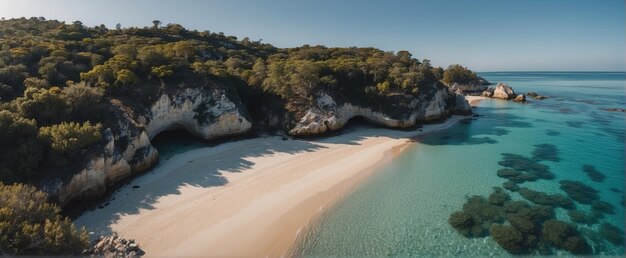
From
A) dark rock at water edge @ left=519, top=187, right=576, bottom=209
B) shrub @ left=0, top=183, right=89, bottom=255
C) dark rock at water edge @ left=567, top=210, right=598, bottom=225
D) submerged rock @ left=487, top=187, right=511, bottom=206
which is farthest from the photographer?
submerged rock @ left=487, top=187, right=511, bottom=206

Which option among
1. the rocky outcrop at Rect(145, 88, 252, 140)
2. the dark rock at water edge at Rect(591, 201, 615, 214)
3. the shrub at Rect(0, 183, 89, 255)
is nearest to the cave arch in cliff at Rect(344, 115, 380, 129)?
the rocky outcrop at Rect(145, 88, 252, 140)

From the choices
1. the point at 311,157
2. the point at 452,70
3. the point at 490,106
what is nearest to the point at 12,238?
the point at 311,157

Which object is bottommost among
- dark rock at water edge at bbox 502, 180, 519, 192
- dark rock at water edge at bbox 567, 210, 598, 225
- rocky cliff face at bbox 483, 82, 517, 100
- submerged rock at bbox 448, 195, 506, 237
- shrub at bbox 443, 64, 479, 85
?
dark rock at water edge at bbox 567, 210, 598, 225

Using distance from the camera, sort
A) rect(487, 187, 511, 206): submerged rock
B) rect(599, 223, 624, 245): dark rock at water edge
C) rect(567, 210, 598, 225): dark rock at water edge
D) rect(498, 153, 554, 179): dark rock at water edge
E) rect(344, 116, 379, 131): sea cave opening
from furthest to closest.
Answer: rect(344, 116, 379, 131): sea cave opening, rect(498, 153, 554, 179): dark rock at water edge, rect(487, 187, 511, 206): submerged rock, rect(567, 210, 598, 225): dark rock at water edge, rect(599, 223, 624, 245): dark rock at water edge

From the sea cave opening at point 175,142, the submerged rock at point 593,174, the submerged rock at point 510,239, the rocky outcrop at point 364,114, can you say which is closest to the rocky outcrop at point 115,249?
the sea cave opening at point 175,142

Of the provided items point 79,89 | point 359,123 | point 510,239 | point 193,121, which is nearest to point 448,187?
point 510,239

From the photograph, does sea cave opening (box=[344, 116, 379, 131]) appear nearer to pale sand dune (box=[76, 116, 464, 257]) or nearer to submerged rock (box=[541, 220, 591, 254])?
pale sand dune (box=[76, 116, 464, 257])
